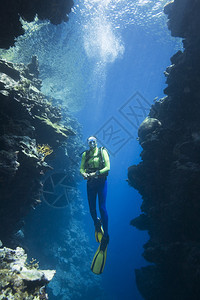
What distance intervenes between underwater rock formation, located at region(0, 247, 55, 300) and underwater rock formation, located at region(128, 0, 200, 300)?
4709 mm

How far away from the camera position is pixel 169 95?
805cm

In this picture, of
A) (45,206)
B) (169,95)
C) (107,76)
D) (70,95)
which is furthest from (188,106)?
(70,95)

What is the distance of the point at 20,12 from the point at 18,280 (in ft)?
25.4

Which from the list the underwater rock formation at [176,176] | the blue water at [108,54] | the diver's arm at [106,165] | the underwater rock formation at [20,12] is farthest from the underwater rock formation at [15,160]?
the blue water at [108,54]

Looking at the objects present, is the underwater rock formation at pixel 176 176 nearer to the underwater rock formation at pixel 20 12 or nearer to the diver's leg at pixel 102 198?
the diver's leg at pixel 102 198

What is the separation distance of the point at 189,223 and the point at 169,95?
227 inches

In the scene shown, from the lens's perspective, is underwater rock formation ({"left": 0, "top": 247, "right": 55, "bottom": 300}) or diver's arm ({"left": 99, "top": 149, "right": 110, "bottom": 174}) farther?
diver's arm ({"left": 99, "top": 149, "right": 110, "bottom": 174})

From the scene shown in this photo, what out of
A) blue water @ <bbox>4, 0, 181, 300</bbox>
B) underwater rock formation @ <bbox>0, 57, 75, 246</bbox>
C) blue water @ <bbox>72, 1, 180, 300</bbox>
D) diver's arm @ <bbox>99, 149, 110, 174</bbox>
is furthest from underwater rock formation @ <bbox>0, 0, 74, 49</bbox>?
blue water @ <bbox>72, 1, 180, 300</bbox>

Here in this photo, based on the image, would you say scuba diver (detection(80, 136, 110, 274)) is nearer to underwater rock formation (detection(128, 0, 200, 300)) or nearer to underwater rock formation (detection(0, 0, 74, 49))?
underwater rock formation (detection(128, 0, 200, 300))

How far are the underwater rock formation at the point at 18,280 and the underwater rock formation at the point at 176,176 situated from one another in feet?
15.4

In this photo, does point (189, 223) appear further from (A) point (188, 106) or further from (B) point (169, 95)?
(B) point (169, 95)

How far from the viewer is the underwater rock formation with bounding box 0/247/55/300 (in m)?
3.49

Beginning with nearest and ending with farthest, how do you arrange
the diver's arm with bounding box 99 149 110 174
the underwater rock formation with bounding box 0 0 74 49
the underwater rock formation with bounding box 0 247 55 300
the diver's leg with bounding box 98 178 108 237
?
the underwater rock formation with bounding box 0 247 55 300
the underwater rock formation with bounding box 0 0 74 49
the diver's arm with bounding box 99 149 110 174
the diver's leg with bounding box 98 178 108 237

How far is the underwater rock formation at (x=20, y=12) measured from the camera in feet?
16.2
